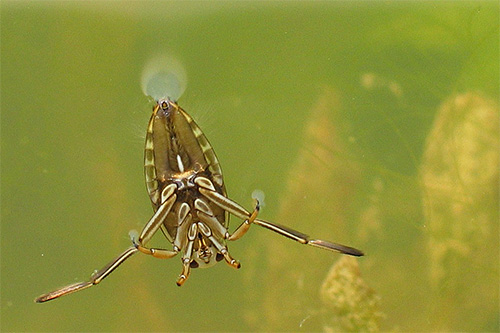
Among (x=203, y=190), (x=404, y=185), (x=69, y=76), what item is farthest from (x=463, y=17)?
(x=69, y=76)

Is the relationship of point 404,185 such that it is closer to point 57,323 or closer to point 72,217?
point 72,217

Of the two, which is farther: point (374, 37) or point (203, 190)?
point (374, 37)

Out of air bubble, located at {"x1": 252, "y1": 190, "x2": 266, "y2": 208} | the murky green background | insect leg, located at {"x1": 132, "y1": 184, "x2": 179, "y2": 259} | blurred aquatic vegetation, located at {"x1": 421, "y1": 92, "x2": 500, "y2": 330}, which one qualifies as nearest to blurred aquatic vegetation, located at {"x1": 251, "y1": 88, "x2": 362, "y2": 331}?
the murky green background

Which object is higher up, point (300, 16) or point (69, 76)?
point (300, 16)

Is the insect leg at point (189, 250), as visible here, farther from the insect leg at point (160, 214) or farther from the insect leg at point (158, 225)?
the insect leg at point (160, 214)

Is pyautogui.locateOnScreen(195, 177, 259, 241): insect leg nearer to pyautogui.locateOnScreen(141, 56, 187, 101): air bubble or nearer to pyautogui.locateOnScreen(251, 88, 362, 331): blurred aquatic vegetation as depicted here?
pyautogui.locateOnScreen(141, 56, 187, 101): air bubble

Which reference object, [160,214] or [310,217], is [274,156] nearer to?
[310,217]

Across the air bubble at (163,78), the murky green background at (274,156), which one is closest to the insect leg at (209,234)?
the murky green background at (274,156)
